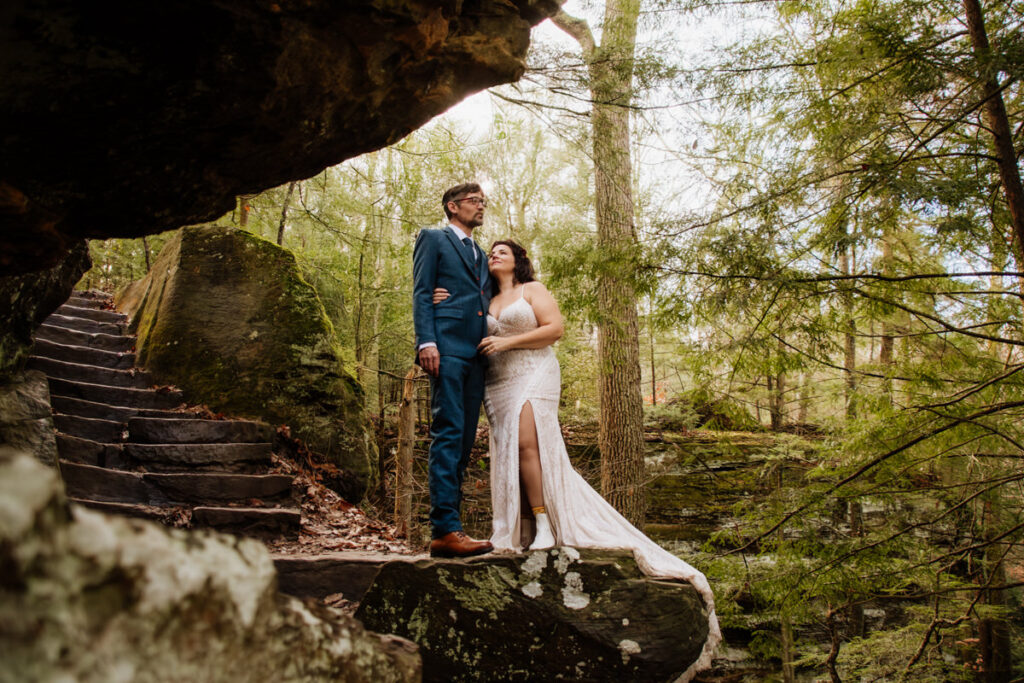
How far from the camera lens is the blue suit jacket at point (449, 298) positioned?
11.8 feet

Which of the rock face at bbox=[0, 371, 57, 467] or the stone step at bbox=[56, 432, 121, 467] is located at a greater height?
the rock face at bbox=[0, 371, 57, 467]

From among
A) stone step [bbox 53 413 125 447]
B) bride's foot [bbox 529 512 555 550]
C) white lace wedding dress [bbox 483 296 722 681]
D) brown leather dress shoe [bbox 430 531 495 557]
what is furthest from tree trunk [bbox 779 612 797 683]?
stone step [bbox 53 413 125 447]

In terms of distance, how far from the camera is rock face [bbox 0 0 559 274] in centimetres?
258

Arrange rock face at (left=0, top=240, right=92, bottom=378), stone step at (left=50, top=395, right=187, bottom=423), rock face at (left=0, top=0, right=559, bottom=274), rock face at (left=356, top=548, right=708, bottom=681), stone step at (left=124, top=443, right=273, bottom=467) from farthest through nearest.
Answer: stone step at (left=50, top=395, right=187, bottom=423)
stone step at (left=124, top=443, right=273, bottom=467)
rock face at (left=0, top=240, right=92, bottom=378)
rock face at (left=356, top=548, right=708, bottom=681)
rock face at (left=0, top=0, right=559, bottom=274)

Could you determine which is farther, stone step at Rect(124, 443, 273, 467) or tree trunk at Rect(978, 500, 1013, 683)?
tree trunk at Rect(978, 500, 1013, 683)

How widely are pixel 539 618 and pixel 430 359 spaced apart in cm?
154

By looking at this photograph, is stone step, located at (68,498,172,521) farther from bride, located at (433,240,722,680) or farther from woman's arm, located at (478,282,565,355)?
woman's arm, located at (478,282,565,355)

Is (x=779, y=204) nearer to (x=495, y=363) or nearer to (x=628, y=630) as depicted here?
(x=495, y=363)

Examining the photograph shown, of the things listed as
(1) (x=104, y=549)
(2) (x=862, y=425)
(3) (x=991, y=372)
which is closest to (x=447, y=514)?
(1) (x=104, y=549)

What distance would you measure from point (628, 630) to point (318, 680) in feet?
7.50

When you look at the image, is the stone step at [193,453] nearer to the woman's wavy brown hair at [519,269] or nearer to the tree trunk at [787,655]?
the woman's wavy brown hair at [519,269]

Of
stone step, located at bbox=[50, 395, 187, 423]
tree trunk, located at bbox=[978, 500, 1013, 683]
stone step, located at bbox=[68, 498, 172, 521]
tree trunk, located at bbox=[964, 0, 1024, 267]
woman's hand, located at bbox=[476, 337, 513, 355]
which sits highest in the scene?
tree trunk, located at bbox=[964, 0, 1024, 267]

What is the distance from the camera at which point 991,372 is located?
531 centimetres

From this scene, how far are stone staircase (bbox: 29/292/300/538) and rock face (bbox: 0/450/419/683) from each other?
4514mm
